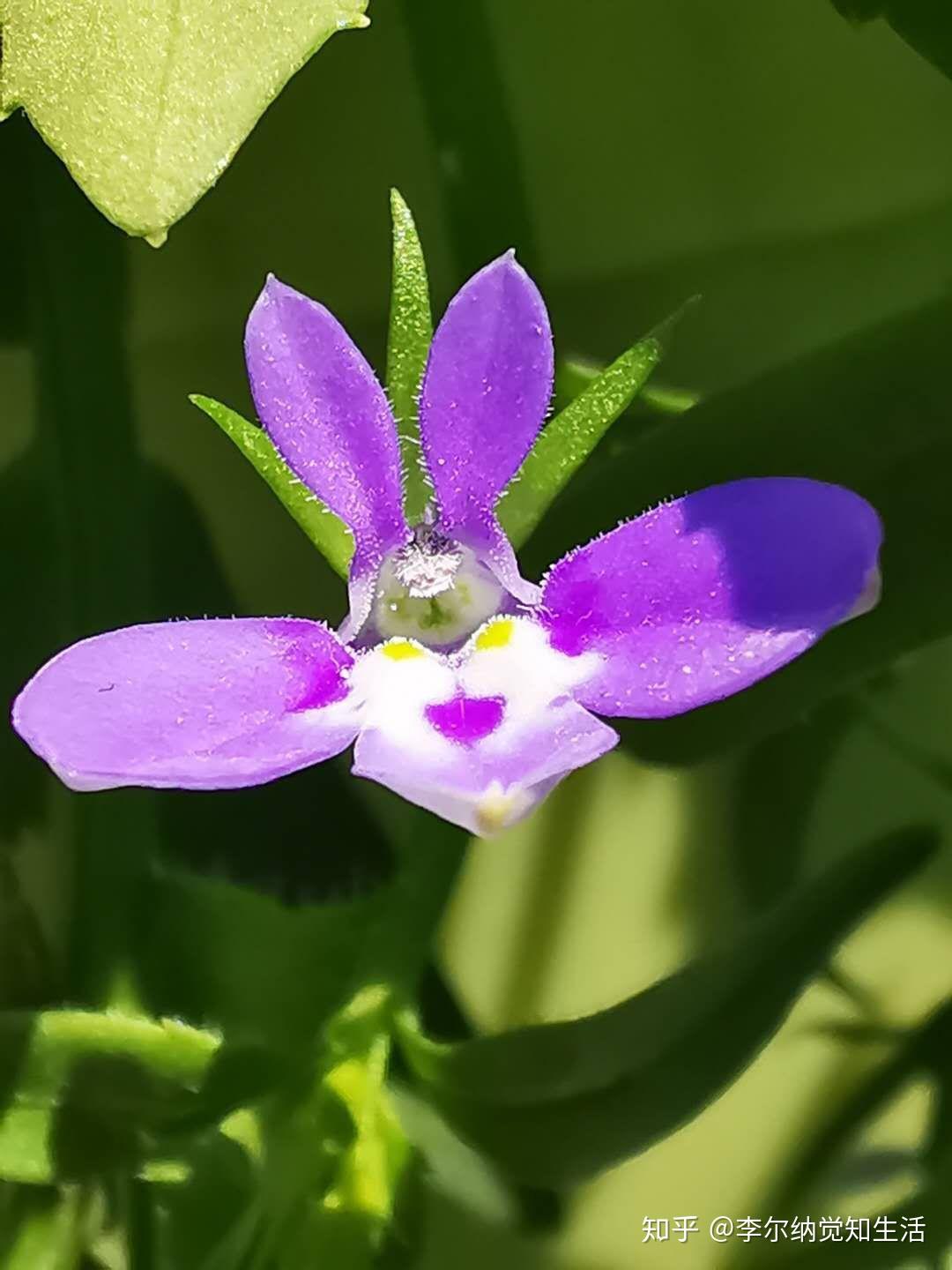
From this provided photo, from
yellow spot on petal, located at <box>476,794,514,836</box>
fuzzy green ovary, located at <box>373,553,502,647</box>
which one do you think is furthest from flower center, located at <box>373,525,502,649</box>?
yellow spot on petal, located at <box>476,794,514,836</box>

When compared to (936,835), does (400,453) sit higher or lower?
higher

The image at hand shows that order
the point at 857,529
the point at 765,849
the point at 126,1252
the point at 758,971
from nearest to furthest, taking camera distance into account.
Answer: the point at 857,529
the point at 758,971
the point at 126,1252
the point at 765,849

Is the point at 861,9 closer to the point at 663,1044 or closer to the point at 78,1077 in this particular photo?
the point at 663,1044

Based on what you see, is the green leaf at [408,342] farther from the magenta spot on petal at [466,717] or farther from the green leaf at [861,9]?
the green leaf at [861,9]

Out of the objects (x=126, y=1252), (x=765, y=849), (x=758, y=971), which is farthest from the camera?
(x=765, y=849)

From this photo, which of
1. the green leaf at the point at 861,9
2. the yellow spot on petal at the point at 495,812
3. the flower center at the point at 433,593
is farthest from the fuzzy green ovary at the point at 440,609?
the green leaf at the point at 861,9

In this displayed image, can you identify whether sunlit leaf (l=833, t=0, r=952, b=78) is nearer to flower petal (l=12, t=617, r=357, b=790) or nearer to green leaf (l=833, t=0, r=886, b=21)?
green leaf (l=833, t=0, r=886, b=21)

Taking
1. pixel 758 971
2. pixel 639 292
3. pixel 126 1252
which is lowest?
pixel 126 1252

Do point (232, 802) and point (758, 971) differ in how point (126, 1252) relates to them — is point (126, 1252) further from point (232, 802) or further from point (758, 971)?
point (758, 971)

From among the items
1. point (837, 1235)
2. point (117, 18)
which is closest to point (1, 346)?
point (117, 18)
